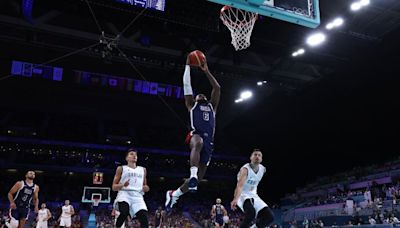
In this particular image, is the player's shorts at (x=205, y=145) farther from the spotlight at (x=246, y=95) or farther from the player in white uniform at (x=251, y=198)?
the spotlight at (x=246, y=95)

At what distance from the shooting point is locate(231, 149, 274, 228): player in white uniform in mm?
6527

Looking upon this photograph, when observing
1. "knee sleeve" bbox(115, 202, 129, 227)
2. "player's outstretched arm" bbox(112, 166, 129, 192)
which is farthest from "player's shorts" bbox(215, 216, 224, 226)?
"player's outstretched arm" bbox(112, 166, 129, 192)

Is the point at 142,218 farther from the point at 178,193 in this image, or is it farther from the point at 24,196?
the point at 24,196

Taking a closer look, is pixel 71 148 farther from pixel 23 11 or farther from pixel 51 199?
pixel 23 11

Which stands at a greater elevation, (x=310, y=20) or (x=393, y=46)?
(x=393, y=46)

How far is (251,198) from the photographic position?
6699 millimetres

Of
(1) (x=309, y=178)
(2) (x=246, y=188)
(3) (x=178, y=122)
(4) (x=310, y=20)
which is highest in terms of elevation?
(3) (x=178, y=122)

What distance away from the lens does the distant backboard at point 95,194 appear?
84.6 ft

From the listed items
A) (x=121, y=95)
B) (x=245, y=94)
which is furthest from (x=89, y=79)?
(x=245, y=94)

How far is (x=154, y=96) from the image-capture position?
31109mm

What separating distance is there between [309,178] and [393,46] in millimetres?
11905

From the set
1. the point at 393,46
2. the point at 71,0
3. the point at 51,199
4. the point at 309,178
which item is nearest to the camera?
the point at 71,0

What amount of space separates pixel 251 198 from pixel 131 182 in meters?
2.17

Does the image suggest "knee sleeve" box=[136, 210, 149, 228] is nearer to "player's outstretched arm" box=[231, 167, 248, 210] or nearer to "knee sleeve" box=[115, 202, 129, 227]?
"knee sleeve" box=[115, 202, 129, 227]
